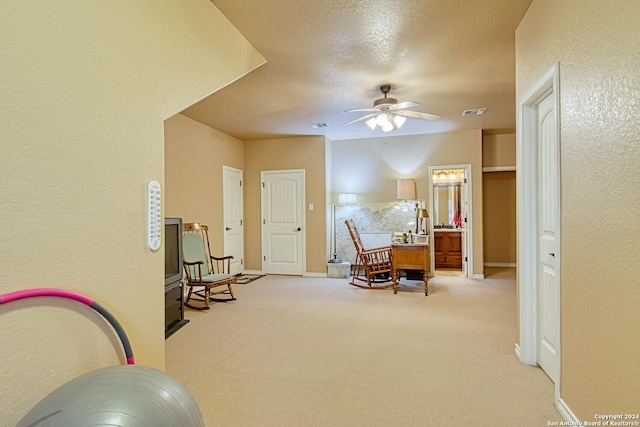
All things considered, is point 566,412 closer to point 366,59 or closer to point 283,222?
point 366,59

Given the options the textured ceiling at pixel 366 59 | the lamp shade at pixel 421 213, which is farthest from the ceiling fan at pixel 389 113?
the lamp shade at pixel 421 213

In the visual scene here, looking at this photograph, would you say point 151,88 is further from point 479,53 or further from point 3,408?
point 479,53

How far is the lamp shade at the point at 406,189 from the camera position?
20.2ft

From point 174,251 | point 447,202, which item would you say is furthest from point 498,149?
point 174,251

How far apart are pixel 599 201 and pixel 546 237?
0.92 m

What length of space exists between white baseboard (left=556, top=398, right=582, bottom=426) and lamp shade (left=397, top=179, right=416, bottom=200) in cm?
445

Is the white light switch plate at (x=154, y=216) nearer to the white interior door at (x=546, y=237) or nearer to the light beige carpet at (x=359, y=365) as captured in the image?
the light beige carpet at (x=359, y=365)

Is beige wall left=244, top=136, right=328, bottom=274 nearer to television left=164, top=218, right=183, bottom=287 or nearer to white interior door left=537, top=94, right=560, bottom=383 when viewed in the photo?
television left=164, top=218, right=183, bottom=287

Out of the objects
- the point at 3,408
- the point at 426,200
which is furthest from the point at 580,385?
the point at 426,200

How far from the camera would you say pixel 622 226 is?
1.36m

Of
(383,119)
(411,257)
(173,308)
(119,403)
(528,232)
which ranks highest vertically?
(383,119)

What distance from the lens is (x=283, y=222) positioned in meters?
6.48

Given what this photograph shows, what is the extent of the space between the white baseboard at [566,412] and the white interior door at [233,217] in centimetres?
512

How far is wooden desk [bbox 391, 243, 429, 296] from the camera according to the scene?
4.79 meters
